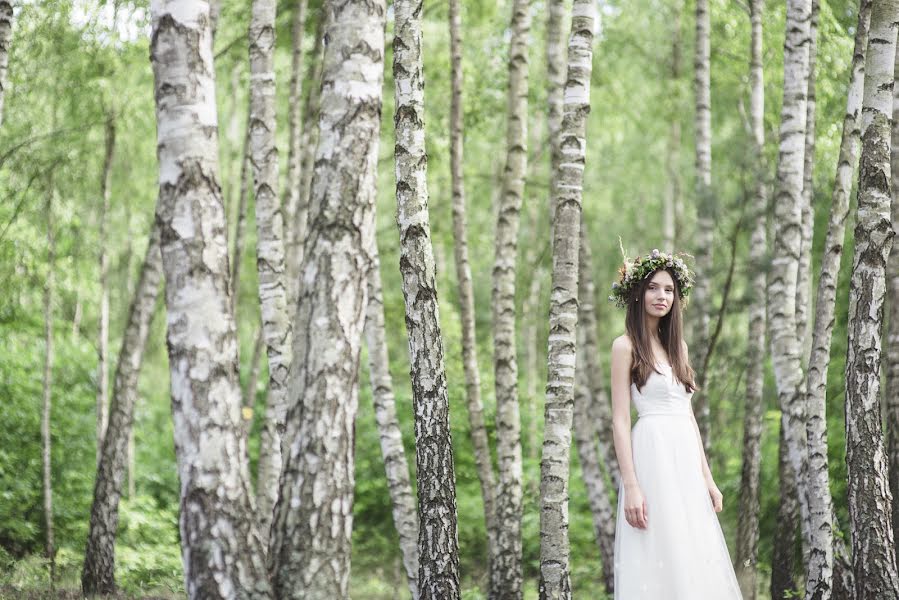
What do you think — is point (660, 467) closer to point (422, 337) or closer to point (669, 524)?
point (669, 524)

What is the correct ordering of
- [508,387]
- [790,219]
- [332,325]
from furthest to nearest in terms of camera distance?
[508,387], [790,219], [332,325]

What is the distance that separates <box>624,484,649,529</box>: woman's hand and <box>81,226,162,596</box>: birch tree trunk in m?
5.78

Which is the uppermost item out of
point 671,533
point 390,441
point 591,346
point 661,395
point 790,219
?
point 790,219

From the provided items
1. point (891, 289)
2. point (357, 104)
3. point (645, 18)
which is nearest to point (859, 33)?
point (891, 289)

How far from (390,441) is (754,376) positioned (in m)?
3.94

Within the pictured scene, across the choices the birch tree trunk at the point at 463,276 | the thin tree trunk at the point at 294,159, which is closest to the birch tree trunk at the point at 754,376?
the birch tree trunk at the point at 463,276

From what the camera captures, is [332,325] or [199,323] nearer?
[199,323]

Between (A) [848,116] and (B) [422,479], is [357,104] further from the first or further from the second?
(A) [848,116]

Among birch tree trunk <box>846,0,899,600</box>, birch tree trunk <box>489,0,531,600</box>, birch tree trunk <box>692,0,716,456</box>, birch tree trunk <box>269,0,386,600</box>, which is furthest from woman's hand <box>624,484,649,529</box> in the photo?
birch tree trunk <box>692,0,716,456</box>

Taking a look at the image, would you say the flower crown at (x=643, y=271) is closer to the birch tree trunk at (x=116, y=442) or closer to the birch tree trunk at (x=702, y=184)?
the birch tree trunk at (x=702, y=184)

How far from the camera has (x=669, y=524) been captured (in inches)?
207

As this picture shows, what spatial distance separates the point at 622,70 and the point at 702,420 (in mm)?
11906

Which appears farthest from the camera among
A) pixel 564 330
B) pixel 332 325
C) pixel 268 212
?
pixel 268 212

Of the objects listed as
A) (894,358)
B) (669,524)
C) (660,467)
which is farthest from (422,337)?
(894,358)
